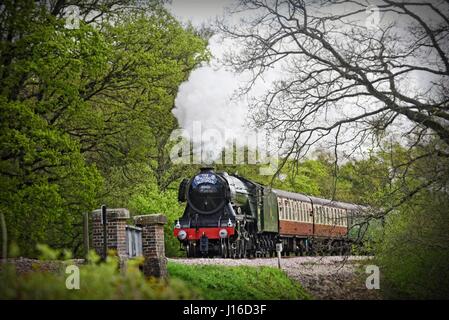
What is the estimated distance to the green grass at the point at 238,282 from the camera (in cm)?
1848

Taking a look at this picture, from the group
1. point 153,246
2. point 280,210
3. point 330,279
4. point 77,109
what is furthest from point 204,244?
point 153,246

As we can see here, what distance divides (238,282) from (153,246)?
120 inches

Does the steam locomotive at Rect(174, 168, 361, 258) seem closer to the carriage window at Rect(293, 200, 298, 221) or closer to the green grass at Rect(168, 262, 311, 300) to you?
the carriage window at Rect(293, 200, 298, 221)

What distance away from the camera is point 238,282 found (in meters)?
20.0

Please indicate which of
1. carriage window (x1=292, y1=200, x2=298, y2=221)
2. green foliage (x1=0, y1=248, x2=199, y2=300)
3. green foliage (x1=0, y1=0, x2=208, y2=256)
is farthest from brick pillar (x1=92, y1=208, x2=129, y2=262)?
carriage window (x1=292, y1=200, x2=298, y2=221)

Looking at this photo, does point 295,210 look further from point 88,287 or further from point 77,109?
point 88,287

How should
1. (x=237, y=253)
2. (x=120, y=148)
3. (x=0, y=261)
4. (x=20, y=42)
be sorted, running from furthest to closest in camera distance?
(x=120, y=148), (x=237, y=253), (x=20, y=42), (x=0, y=261)

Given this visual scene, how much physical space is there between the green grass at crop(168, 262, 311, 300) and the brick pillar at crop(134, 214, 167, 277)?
0.53 metres

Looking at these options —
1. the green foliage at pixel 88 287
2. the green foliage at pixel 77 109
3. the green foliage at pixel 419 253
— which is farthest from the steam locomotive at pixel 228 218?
the green foliage at pixel 88 287

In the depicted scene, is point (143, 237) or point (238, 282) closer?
point (143, 237)

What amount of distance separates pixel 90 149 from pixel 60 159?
14.4ft
